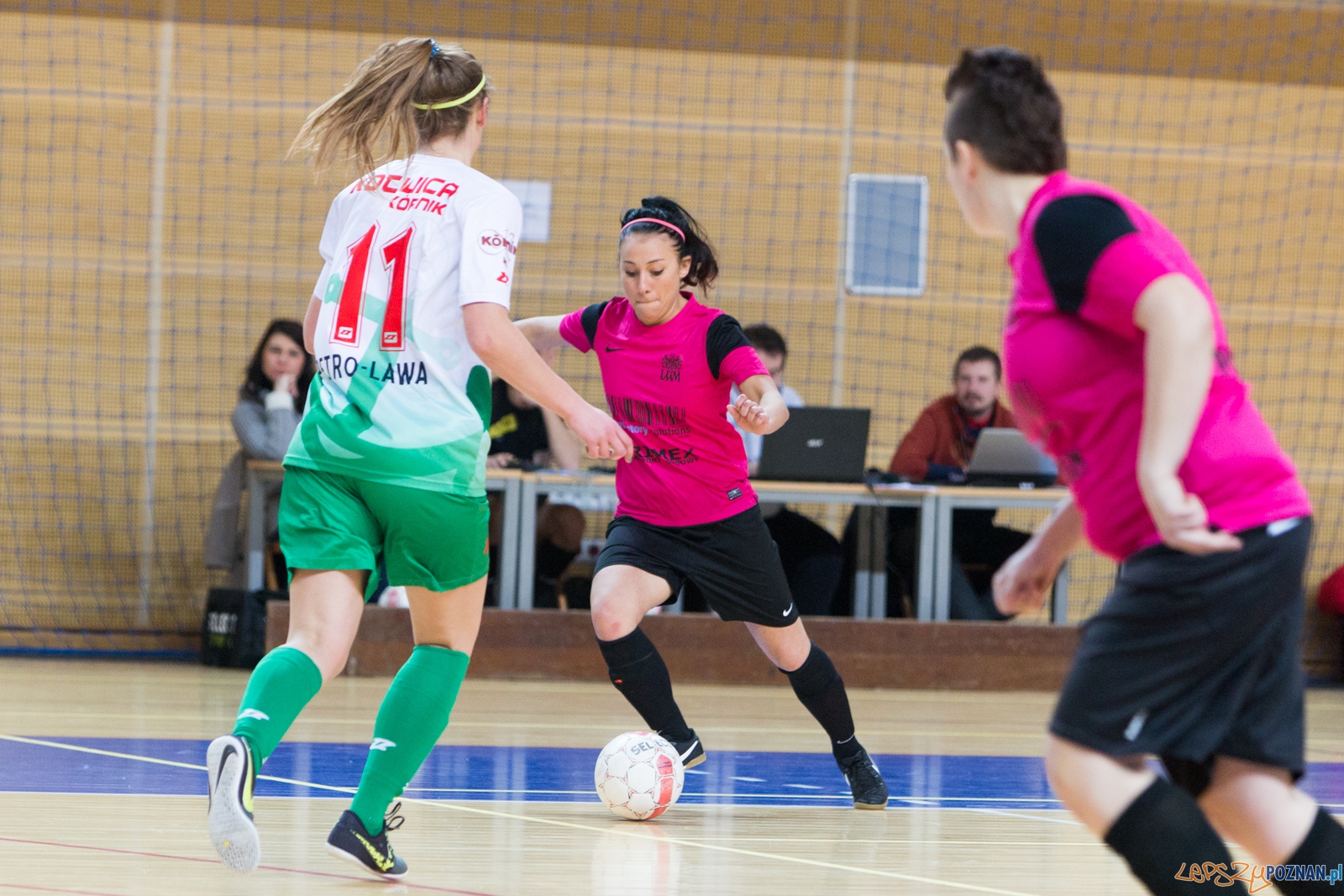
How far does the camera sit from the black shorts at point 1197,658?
188 cm

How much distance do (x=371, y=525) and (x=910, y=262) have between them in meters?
6.87

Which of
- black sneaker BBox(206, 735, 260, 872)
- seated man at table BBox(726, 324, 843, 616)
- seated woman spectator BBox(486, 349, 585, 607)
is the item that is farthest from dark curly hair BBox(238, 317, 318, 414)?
black sneaker BBox(206, 735, 260, 872)

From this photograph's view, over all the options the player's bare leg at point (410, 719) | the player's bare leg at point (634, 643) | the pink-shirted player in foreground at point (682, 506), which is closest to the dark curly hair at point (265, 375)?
the pink-shirted player in foreground at point (682, 506)

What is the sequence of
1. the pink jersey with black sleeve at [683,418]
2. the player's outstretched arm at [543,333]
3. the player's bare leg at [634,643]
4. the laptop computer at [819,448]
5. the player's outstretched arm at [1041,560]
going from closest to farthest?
the player's outstretched arm at [1041,560] → the player's bare leg at [634,643] → the pink jersey with black sleeve at [683,418] → the player's outstretched arm at [543,333] → the laptop computer at [819,448]

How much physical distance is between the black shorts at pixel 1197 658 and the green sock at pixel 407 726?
1.24 metres

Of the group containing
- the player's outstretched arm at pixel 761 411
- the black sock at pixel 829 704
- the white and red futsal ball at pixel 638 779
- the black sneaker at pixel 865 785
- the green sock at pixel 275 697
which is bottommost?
the black sneaker at pixel 865 785

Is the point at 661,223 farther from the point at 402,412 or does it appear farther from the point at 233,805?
the point at 233,805

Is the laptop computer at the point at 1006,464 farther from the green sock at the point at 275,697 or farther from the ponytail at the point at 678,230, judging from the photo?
the green sock at the point at 275,697

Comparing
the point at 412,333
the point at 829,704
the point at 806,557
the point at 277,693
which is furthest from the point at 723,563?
the point at 806,557

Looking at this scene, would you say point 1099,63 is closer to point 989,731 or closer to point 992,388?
point 992,388

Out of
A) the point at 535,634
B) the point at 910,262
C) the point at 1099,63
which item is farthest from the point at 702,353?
the point at 1099,63

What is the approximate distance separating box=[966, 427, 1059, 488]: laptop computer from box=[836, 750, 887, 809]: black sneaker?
3.72 metres

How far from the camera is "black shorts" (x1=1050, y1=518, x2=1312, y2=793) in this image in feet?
6.17

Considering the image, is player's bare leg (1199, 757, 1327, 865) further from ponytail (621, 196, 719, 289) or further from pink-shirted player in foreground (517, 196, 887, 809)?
ponytail (621, 196, 719, 289)
